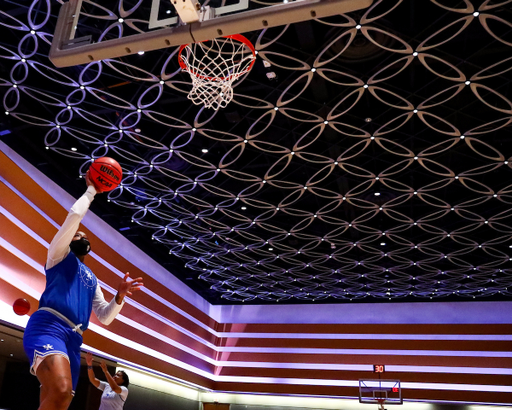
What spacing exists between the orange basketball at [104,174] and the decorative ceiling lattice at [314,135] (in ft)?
16.7

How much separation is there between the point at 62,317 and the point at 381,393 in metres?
20.5

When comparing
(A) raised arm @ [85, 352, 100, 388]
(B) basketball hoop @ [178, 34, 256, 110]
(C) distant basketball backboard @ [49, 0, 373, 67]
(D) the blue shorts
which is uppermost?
(B) basketball hoop @ [178, 34, 256, 110]

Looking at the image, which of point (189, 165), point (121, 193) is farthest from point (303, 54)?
point (121, 193)

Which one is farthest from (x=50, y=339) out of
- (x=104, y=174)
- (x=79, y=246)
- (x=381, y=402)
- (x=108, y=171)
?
(x=381, y=402)

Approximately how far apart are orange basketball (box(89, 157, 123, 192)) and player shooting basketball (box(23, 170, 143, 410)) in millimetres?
48

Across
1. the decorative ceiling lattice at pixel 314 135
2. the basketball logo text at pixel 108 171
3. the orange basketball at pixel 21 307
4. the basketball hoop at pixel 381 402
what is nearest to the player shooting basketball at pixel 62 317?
the basketball logo text at pixel 108 171

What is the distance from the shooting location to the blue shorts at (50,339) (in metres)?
3.67

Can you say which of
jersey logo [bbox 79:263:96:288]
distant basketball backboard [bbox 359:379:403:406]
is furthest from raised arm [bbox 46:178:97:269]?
distant basketball backboard [bbox 359:379:403:406]

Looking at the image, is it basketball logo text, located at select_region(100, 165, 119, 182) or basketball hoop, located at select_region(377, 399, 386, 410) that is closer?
basketball logo text, located at select_region(100, 165, 119, 182)

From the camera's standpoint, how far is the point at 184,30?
5.30m

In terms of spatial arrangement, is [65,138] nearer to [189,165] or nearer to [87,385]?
[189,165]

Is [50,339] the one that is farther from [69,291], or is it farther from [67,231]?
[67,231]

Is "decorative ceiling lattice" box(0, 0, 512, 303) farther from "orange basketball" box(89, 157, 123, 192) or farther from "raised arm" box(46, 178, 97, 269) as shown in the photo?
"raised arm" box(46, 178, 97, 269)

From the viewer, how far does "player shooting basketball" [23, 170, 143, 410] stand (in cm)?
356
